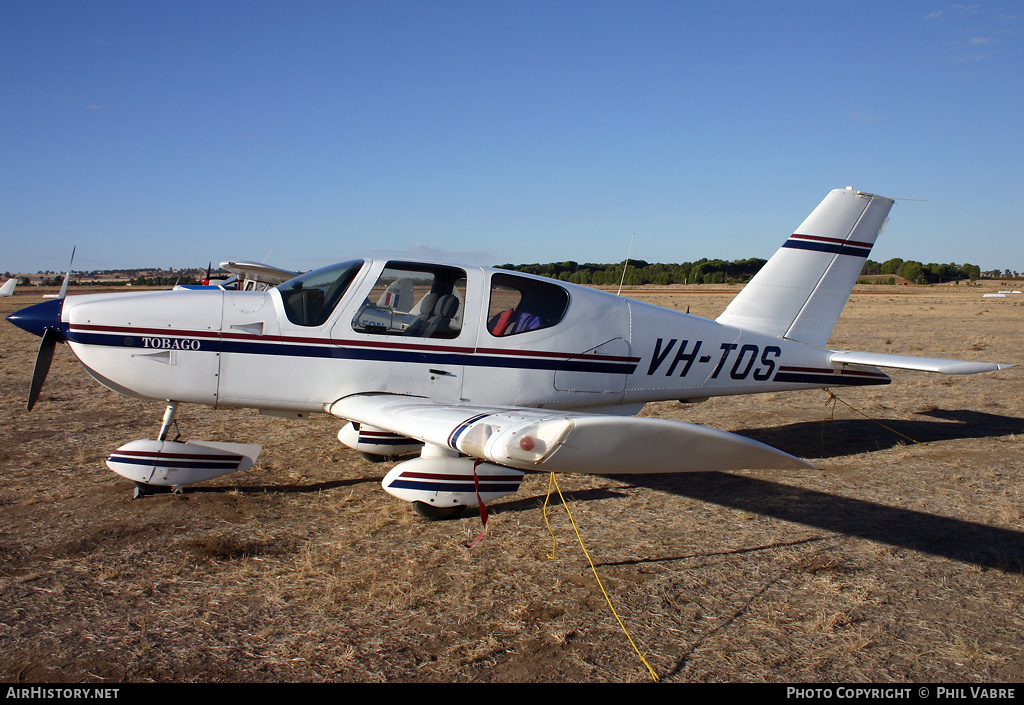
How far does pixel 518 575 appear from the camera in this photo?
A: 4180mm

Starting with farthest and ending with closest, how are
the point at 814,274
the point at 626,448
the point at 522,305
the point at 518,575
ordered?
the point at 814,274
the point at 522,305
the point at 518,575
the point at 626,448

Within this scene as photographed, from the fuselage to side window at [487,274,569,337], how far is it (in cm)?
1

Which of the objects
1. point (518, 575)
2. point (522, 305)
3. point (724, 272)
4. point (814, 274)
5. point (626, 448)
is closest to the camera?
point (626, 448)

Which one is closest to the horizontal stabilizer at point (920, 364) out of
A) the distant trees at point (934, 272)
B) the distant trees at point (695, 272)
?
the distant trees at point (695, 272)

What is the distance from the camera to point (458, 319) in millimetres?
5723

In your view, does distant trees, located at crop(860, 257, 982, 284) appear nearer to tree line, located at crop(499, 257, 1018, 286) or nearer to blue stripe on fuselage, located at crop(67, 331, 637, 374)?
tree line, located at crop(499, 257, 1018, 286)

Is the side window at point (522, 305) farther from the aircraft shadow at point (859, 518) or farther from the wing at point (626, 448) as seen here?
the wing at point (626, 448)

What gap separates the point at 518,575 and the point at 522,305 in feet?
8.48

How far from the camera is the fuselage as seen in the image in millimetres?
5414

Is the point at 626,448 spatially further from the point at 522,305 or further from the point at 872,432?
the point at 872,432

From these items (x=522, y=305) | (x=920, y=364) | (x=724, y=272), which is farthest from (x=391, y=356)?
(x=724, y=272)

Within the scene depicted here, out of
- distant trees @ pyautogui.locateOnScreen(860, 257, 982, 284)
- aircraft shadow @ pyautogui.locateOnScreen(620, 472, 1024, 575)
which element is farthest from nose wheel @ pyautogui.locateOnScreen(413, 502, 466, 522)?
distant trees @ pyautogui.locateOnScreen(860, 257, 982, 284)

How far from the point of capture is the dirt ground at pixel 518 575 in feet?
10.5
